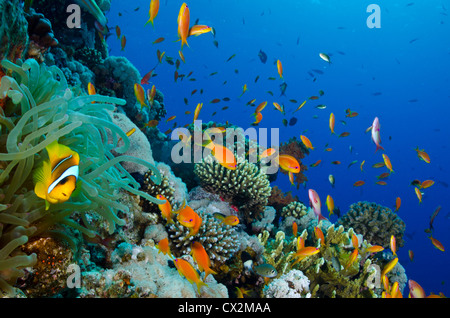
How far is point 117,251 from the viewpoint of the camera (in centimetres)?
287

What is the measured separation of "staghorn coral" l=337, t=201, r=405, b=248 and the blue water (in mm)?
40921

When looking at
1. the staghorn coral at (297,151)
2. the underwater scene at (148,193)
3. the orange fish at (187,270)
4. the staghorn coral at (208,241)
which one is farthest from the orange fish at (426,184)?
the orange fish at (187,270)

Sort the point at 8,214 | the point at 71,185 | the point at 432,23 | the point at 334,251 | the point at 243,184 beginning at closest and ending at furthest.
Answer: the point at 71,185 < the point at 8,214 < the point at 334,251 < the point at 243,184 < the point at 432,23

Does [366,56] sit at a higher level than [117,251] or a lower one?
higher

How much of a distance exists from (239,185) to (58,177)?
475 cm

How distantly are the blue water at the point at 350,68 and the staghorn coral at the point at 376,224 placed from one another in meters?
40.9

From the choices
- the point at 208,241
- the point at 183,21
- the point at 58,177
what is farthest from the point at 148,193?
the point at 58,177

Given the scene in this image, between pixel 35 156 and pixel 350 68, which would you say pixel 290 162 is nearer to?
pixel 35 156

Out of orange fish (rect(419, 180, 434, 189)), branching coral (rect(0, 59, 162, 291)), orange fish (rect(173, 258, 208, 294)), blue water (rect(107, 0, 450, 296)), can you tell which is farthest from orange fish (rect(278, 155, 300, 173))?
blue water (rect(107, 0, 450, 296))

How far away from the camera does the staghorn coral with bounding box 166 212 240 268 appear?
164 inches

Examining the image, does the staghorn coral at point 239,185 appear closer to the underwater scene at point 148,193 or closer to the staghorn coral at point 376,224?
the underwater scene at point 148,193

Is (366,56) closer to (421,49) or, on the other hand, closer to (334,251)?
(421,49)
